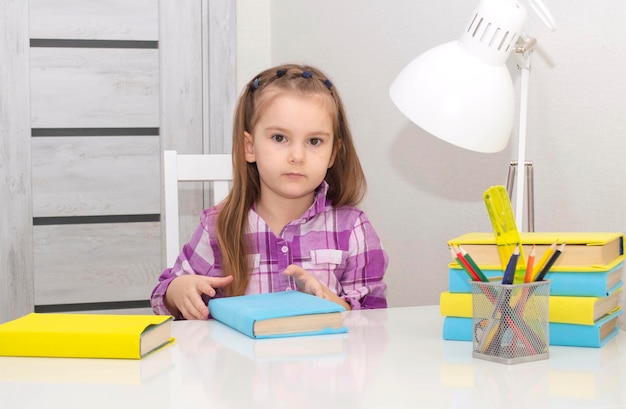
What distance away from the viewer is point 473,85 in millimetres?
1044

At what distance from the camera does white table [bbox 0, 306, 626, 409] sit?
729 millimetres

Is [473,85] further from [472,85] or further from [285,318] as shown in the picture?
[285,318]

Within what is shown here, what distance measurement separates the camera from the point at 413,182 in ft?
5.80

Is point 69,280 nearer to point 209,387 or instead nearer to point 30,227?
point 30,227

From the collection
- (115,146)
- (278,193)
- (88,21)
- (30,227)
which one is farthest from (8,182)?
(278,193)

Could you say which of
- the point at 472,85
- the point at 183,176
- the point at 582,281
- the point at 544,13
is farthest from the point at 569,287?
the point at 183,176

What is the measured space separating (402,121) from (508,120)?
2.37 ft

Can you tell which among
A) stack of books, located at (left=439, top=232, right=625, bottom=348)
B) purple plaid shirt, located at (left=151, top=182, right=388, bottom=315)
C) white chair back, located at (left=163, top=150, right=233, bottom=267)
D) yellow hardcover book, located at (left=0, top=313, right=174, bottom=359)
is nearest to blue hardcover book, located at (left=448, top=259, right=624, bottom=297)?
stack of books, located at (left=439, top=232, right=625, bottom=348)

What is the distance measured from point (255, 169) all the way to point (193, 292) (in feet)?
1.20

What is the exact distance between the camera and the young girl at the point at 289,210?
140 cm

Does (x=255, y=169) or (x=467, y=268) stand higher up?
(x=255, y=169)

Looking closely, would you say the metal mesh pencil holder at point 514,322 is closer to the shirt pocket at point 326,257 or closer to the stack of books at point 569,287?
the stack of books at point 569,287

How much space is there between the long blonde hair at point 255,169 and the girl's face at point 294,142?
28mm

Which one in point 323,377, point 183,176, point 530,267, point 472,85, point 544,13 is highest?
point 544,13
